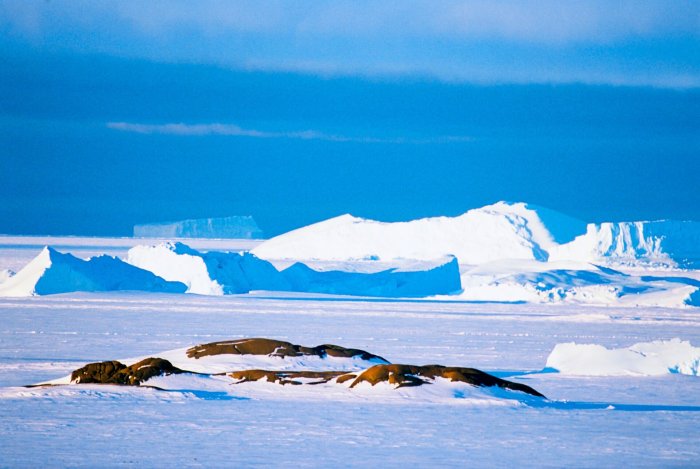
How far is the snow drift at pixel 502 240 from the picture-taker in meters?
54.6

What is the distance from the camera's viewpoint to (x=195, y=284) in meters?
39.2

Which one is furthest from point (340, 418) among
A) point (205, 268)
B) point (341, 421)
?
point (205, 268)

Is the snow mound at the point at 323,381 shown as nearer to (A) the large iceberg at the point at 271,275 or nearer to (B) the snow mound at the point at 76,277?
(B) the snow mound at the point at 76,277

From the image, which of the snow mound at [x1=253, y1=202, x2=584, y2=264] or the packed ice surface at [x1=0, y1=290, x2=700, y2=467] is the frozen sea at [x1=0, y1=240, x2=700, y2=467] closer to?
the packed ice surface at [x1=0, y1=290, x2=700, y2=467]

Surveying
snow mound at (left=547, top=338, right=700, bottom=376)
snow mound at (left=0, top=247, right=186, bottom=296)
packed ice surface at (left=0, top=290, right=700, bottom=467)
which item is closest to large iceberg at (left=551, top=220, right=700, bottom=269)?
snow mound at (left=0, top=247, right=186, bottom=296)

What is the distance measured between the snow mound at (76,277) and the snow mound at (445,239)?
21.5 metres

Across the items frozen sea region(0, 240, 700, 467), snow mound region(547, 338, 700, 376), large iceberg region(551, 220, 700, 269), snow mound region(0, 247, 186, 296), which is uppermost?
large iceberg region(551, 220, 700, 269)

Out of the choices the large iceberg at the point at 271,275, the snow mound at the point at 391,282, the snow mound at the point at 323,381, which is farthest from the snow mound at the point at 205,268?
the snow mound at the point at 323,381

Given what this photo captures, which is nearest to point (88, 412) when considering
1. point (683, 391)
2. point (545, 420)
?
point (545, 420)

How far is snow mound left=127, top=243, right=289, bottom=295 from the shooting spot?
38.5 metres

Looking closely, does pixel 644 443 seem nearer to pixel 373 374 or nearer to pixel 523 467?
pixel 523 467

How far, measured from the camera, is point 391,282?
43.2 meters

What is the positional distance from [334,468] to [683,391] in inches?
278

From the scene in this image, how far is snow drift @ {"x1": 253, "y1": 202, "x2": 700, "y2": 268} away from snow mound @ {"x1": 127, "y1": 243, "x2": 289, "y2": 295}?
1454cm
